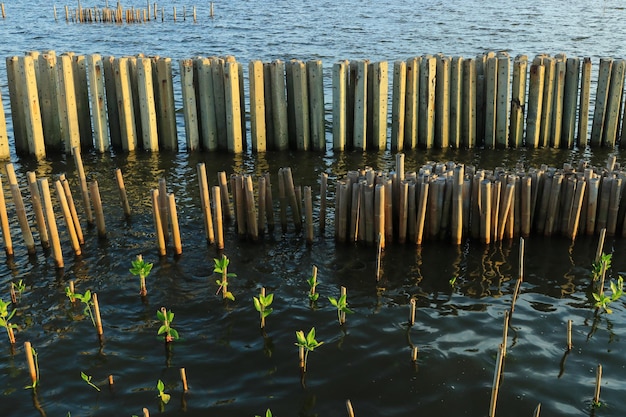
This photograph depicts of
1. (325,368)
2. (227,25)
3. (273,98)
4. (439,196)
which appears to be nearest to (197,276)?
(325,368)

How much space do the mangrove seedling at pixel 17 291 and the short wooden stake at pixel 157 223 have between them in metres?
2.41

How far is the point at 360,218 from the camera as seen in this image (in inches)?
512

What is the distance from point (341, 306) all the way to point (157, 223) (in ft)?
13.5

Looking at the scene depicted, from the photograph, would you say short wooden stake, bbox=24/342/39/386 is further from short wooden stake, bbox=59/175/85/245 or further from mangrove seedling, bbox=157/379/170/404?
short wooden stake, bbox=59/175/85/245

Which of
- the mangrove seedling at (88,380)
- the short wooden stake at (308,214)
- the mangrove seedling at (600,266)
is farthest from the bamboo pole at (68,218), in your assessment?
the mangrove seedling at (600,266)

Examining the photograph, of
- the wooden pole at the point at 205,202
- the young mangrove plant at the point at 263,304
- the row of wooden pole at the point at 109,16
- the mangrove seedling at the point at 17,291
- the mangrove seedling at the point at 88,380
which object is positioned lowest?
the mangrove seedling at the point at 88,380

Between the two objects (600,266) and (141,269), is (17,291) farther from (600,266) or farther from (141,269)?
(600,266)

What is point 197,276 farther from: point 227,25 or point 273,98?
point 227,25

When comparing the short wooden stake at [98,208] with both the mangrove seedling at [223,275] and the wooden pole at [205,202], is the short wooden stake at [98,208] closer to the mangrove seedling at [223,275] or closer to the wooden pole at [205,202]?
the wooden pole at [205,202]

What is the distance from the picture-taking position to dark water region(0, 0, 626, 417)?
29.5 ft

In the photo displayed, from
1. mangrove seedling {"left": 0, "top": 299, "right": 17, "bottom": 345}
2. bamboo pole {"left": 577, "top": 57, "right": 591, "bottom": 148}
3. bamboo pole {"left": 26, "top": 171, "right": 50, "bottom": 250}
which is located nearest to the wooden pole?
bamboo pole {"left": 26, "top": 171, "right": 50, "bottom": 250}

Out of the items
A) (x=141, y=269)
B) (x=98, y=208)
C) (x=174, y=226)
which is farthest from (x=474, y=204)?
(x=98, y=208)

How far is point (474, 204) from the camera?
13031 millimetres

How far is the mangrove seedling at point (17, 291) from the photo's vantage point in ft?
36.5
